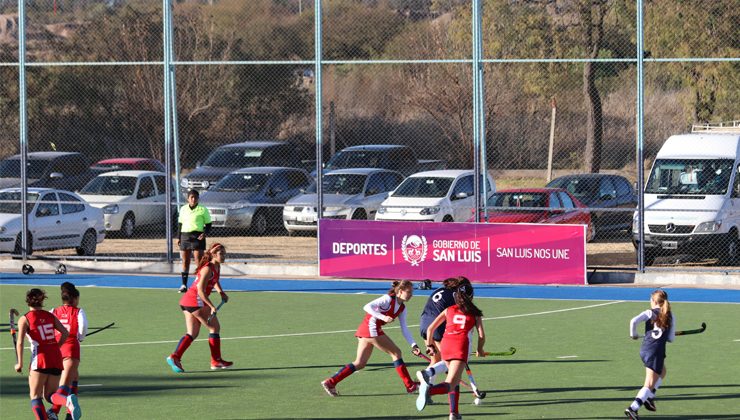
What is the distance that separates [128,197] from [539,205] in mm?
11063

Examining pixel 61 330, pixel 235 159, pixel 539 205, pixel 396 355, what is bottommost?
pixel 396 355

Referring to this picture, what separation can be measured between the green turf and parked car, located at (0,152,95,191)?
48.1 ft

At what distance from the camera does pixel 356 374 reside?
16.7 meters

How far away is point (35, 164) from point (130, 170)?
102 inches

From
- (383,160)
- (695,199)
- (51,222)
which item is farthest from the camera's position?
(383,160)

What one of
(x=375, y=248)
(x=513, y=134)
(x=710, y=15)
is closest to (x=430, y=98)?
(x=513, y=134)

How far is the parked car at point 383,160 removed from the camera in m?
38.4

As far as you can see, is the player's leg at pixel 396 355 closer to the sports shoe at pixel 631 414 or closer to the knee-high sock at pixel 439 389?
the knee-high sock at pixel 439 389

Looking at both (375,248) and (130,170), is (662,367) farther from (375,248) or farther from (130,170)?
(130,170)

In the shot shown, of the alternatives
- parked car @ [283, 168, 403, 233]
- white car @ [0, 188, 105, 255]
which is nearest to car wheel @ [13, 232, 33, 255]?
white car @ [0, 188, 105, 255]

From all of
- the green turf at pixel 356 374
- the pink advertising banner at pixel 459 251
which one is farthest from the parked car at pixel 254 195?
the green turf at pixel 356 374

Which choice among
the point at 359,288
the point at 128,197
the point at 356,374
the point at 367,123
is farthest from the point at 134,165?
the point at 356,374

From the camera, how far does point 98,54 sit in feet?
150

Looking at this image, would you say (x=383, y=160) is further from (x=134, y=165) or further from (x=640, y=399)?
(x=640, y=399)
